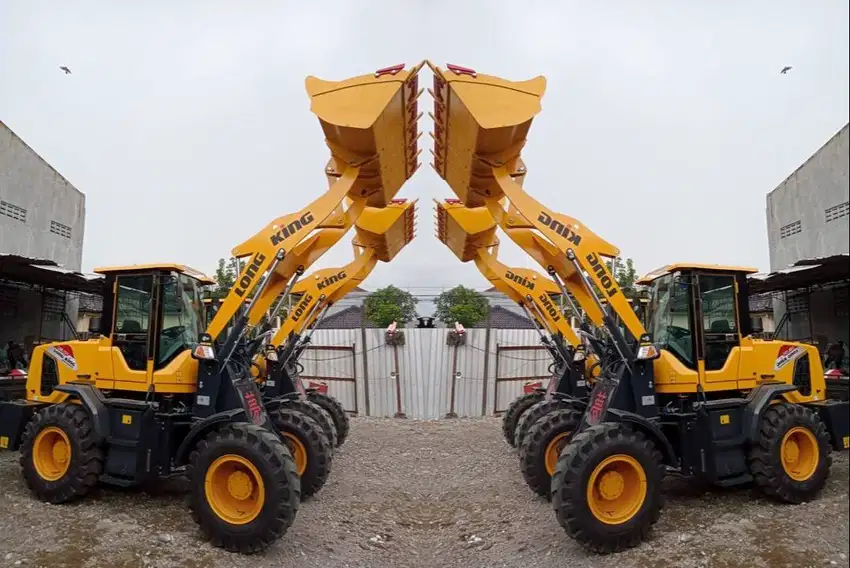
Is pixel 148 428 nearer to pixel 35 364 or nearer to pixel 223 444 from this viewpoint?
pixel 223 444

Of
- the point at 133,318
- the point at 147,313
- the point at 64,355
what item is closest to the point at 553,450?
the point at 147,313

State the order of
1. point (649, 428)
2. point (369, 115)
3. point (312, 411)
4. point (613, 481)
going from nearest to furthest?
point (613, 481) → point (369, 115) → point (649, 428) → point (312, 411)

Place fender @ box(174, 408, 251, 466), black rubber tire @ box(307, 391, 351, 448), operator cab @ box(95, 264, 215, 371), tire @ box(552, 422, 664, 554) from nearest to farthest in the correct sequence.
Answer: tire @ box(552, 422, 664, 554)
fender @ box(174, 408, 251, 466)
operator cab @ box(95, 264, 215, 371)
black rubber tire @ box(307, 391, 351, 448)

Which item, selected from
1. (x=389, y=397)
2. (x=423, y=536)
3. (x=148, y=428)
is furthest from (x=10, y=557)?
(x=389, y=397)

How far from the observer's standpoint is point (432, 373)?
13.7m

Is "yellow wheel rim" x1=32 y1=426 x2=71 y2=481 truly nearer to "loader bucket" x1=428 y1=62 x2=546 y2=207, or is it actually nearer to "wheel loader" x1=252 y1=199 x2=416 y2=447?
"wheel loader" x1=252 y1=199 x2=416 y2=447

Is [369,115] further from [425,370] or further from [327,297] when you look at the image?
[425,370]

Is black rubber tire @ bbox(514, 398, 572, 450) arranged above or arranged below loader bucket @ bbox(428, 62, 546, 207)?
below

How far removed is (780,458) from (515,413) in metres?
4.65

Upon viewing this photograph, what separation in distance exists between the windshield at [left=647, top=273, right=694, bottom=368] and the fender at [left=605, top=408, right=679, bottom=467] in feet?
3.10

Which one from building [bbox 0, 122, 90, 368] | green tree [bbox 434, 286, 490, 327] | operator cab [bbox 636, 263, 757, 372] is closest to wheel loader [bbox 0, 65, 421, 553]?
operator cab [bbox 636, 263, 757, 372]

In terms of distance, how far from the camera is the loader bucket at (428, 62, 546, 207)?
202 inches

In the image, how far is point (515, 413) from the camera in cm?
998

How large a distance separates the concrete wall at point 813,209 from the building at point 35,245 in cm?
979
